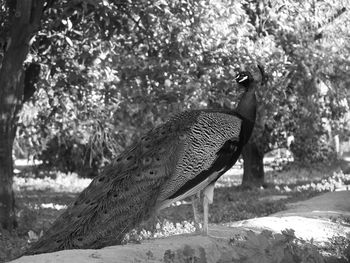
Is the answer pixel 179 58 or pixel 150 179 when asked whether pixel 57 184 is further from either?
pixel 150 179

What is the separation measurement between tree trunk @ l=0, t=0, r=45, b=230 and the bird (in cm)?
406

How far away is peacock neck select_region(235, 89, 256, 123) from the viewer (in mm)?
7168

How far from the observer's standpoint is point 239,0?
11.8m

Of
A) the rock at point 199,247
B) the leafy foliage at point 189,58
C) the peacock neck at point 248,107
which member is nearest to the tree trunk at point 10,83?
the leafy foliage at point 189,58

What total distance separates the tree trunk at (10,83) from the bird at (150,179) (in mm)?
4061

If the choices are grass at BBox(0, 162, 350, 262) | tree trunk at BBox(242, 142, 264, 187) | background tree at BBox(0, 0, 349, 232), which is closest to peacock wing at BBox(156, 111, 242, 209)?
grass at BBox(0, 162, 350, 262)

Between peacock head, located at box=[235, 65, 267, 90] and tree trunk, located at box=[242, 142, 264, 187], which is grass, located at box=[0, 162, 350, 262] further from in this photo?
peacock head, located at box=[235, 65, 267, 90]

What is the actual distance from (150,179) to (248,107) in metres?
1.33

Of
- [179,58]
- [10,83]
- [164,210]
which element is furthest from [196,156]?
[164,210]

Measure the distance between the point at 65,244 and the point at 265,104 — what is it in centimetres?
993

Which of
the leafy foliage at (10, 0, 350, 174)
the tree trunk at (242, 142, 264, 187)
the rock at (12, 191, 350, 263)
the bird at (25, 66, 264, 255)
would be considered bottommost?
the rock at (12, 191, 350, 263)

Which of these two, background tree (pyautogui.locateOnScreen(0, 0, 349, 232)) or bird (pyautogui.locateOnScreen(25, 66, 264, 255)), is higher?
background tree (pyautogui.locateOnScreen(0, 0, 349, 232))

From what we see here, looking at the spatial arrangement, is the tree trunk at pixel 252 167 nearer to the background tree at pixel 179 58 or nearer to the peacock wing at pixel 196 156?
the background tree at pixel 179 58

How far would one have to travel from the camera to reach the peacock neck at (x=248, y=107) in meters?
7.17
